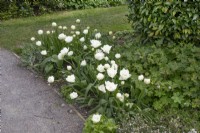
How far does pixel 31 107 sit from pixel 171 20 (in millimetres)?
2620

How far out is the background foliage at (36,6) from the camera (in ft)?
34.6

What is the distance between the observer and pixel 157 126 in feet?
12.9

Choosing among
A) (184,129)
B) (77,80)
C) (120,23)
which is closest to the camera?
(184,129)

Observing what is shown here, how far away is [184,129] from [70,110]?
1576 mm

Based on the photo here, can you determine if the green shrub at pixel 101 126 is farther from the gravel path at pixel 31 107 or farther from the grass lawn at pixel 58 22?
the grass lawn at pixel 58 22

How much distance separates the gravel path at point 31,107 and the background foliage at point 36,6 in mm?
4847

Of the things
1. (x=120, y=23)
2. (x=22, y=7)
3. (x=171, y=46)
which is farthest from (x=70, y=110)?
(x=22, y=7)

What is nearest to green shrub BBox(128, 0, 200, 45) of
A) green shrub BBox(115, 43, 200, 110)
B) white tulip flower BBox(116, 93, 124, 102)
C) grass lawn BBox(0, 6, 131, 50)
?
green shrub BBox(115, 43, 200, 110)

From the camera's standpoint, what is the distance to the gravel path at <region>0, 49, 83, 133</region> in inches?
173

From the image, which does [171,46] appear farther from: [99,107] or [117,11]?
[117,11]

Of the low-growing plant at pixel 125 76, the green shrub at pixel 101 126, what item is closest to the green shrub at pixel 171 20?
the low-growing plant at pixel 125 76

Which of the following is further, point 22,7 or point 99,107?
point 22,7

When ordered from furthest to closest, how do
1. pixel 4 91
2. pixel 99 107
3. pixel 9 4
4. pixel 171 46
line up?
pixel 9 4 → pixel 171 46 → pixel 4 91 → pixel 99 107

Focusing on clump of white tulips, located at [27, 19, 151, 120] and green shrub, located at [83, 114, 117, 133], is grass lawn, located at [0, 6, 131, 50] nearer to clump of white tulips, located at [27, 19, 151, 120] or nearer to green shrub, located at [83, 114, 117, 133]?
clump of white tulips, located at [27, 19, 151, 120]
